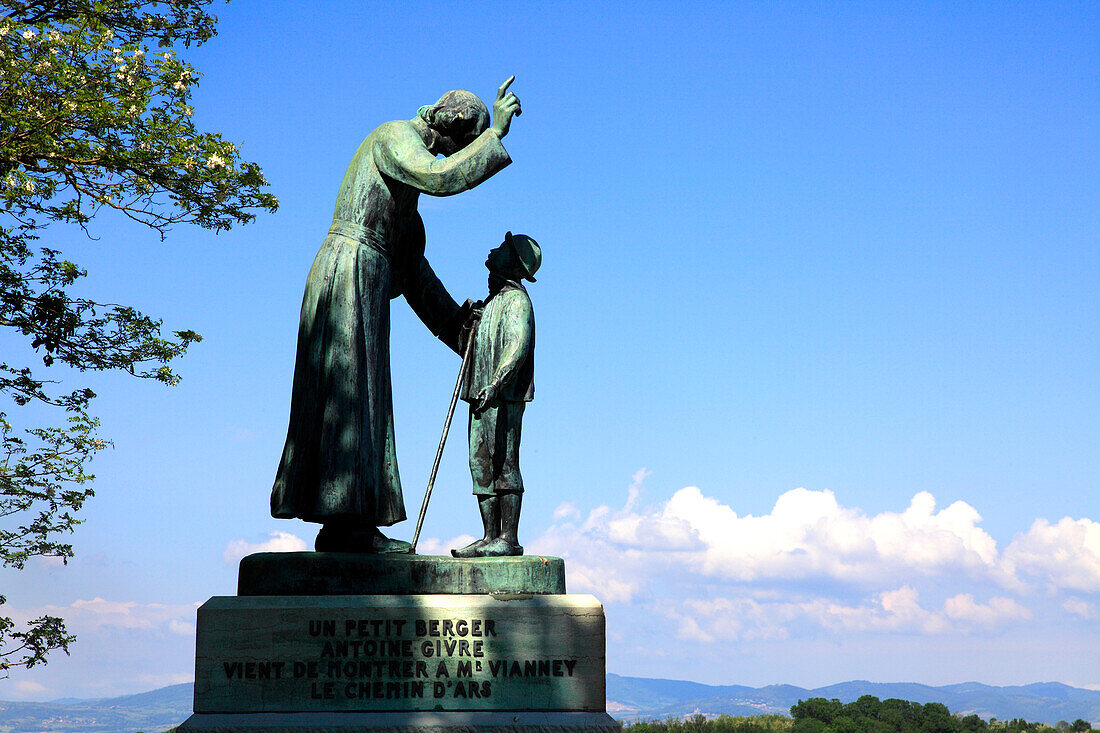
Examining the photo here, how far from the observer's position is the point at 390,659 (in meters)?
7.32

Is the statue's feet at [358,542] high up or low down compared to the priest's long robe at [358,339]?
down

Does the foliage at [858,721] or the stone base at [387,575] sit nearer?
the stone base at [387,575]

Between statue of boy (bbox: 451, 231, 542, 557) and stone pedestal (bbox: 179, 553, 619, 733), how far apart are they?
61cm

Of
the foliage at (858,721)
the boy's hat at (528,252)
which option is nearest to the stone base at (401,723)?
the boy's hat at (528,252)

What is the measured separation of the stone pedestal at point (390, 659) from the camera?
7.21 metres

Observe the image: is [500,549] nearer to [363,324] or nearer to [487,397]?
[487,397]

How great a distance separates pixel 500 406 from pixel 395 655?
1750mm

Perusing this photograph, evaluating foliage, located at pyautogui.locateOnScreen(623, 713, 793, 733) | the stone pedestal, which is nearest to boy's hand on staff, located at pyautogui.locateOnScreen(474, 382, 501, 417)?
the stone pedestal

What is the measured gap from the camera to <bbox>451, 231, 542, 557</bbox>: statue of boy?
7980 millimetres

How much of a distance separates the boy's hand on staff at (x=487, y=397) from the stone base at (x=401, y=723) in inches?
→ 75.9

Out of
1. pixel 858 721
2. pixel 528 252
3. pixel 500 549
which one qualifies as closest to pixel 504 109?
pixel 528 252

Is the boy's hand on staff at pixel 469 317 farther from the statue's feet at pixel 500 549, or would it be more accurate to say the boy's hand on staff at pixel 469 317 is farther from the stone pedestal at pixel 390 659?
the stone pedestal at pixel 390 659

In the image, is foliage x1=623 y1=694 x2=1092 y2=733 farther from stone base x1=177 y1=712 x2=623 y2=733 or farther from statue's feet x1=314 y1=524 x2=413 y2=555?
stone base x1=177 y1=712 x2=623 y2=733

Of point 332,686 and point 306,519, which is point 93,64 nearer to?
point 306,519
